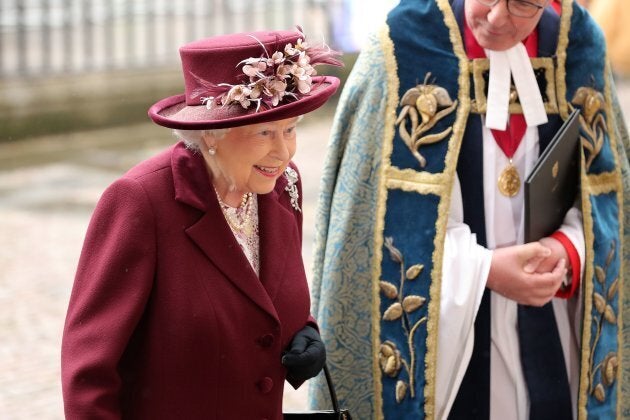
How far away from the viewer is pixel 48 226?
856cm

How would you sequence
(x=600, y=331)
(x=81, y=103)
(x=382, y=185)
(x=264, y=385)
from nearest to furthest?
(x=264, y=385) → (x=382, y=185) → (x=600, y=331) → (x=81, y=103)

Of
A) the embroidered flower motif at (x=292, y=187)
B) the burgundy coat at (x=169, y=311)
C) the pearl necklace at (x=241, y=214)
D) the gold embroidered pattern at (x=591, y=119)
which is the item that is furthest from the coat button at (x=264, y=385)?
the gold embroidered pattern at (x=591, y=119)

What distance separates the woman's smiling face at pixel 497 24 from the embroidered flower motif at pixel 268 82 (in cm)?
73

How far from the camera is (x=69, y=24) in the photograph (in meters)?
12.3

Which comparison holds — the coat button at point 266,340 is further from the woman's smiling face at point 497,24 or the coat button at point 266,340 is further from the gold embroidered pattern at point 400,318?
the woman's smiling face at point 497,24

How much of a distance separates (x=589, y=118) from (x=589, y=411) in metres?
0.86

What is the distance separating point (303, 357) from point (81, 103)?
31.7 feet

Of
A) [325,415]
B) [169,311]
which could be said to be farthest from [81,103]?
[169,311]

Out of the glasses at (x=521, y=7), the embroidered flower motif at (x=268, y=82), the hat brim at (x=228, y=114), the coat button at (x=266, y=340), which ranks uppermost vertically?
the glasses at (x=521, y=7)

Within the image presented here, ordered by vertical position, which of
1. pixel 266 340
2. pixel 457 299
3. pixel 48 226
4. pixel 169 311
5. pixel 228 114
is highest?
pixel 228 114

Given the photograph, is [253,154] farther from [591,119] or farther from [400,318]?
[591,119]

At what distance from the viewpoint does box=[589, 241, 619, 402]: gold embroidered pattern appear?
357cm

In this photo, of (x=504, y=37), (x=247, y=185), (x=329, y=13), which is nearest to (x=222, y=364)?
(x=247, y=185)

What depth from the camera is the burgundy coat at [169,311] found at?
8.29 ft
